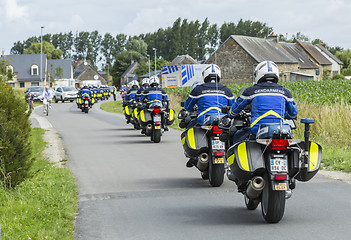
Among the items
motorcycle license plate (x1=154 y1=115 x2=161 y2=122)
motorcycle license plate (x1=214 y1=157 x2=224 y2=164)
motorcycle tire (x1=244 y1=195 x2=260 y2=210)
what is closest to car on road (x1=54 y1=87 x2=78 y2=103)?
motorcycle license plate (x1=154 y1=115 x2=161 y2=122)

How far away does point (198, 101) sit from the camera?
947 centimetres

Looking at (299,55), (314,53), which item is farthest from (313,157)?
(314,53)

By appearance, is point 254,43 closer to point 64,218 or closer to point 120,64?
point 64,218

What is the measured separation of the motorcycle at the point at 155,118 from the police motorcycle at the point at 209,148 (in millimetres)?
6953

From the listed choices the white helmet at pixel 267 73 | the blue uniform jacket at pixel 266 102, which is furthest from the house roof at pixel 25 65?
the blue uniform jacket at pixel 266 102

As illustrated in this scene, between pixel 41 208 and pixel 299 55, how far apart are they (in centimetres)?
8767

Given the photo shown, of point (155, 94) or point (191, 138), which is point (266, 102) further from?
point (155, 94)

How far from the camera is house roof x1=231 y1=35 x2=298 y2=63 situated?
7450 cm

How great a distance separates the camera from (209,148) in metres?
9.15

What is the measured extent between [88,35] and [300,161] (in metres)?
184

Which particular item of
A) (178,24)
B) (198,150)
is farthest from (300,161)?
(178,24)

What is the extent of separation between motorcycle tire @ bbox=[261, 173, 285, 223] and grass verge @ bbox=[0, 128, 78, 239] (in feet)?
7.01

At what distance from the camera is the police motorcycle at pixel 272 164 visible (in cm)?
A: 629

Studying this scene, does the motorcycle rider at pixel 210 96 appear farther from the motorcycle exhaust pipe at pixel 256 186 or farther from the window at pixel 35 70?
the window at pixel 35 70
